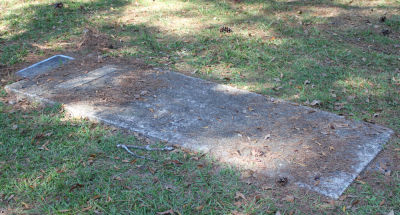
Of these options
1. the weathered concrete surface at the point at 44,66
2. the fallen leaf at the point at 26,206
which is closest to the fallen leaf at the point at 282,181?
the fallen leaf at the point at 26,206

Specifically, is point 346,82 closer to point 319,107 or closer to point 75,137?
point 319,107

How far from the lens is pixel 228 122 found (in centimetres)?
361

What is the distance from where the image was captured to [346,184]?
2834mm

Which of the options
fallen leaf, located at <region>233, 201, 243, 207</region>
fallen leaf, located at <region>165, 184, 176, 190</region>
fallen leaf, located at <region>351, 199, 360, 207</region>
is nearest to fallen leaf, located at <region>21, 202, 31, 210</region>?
fallen leaf, located at <region>165, 184, 176, 190</region>

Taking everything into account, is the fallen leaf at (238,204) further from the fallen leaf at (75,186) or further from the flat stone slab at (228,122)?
the fallen leaf at (75,186)

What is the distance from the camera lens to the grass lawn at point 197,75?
276 cm

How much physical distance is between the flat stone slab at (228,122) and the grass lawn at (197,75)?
137 millimetres

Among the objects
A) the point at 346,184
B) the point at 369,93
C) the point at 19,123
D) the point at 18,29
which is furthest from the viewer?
the point at 18,29

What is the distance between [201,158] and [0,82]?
2774 millimetres

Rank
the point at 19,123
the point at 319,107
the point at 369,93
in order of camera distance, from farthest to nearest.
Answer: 1. the point at 369,93
2. the point at 319,107
3. the point at 19,123

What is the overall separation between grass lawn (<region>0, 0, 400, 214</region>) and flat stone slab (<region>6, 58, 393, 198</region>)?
0.45ft

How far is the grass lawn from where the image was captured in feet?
9.07

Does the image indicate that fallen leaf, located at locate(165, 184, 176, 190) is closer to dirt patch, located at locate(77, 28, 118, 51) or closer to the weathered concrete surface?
the weathered concrete surface

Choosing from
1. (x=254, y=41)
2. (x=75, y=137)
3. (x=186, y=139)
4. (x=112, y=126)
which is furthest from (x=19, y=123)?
(x=254, y=41)
